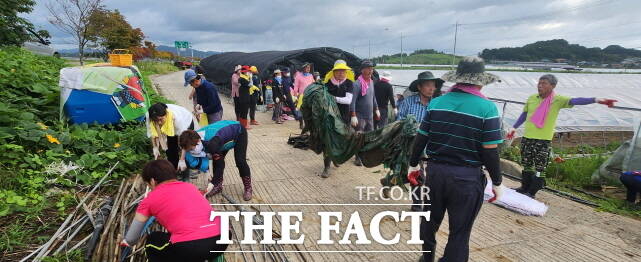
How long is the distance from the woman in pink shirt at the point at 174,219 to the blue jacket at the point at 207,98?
3.24m

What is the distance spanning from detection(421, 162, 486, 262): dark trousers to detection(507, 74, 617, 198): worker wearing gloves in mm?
2449

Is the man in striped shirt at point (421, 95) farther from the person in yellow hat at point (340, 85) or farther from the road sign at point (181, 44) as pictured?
the road sign at point (181, 44)

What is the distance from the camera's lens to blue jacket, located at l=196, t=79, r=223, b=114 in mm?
5496

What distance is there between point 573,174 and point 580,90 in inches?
340

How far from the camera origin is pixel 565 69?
1898cm

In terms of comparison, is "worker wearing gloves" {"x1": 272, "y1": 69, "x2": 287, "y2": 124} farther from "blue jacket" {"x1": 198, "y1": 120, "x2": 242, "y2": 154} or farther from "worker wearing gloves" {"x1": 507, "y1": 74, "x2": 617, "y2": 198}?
"worker wearing gloves" {"x1": 507, "y1": 74, "x2": 617, "y2": 198}

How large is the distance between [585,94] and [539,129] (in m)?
9.05

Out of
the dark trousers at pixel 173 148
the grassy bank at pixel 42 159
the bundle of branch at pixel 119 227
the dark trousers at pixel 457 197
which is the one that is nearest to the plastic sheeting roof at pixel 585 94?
the dark trousers at pixel 457 197

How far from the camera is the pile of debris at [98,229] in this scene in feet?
9.57

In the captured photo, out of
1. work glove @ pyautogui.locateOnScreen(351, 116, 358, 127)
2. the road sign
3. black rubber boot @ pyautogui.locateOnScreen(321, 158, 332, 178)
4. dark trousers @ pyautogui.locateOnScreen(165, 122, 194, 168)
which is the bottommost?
black rubber boot @ pyautogui.locateOnScreen(321, 158, 332, 178)

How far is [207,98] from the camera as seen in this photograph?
18.2 feet

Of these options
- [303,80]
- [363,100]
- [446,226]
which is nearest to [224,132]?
[363,100]

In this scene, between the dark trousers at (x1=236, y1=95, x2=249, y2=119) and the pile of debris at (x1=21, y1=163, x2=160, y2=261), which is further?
the dark trousers at (x1=236, y1=95, x2=249, y2=119)

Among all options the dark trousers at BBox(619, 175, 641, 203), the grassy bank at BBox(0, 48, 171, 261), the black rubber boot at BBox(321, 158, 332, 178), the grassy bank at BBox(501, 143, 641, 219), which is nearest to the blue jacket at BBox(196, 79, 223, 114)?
the grassy bank at BBox(0, 48, 171, 261)
